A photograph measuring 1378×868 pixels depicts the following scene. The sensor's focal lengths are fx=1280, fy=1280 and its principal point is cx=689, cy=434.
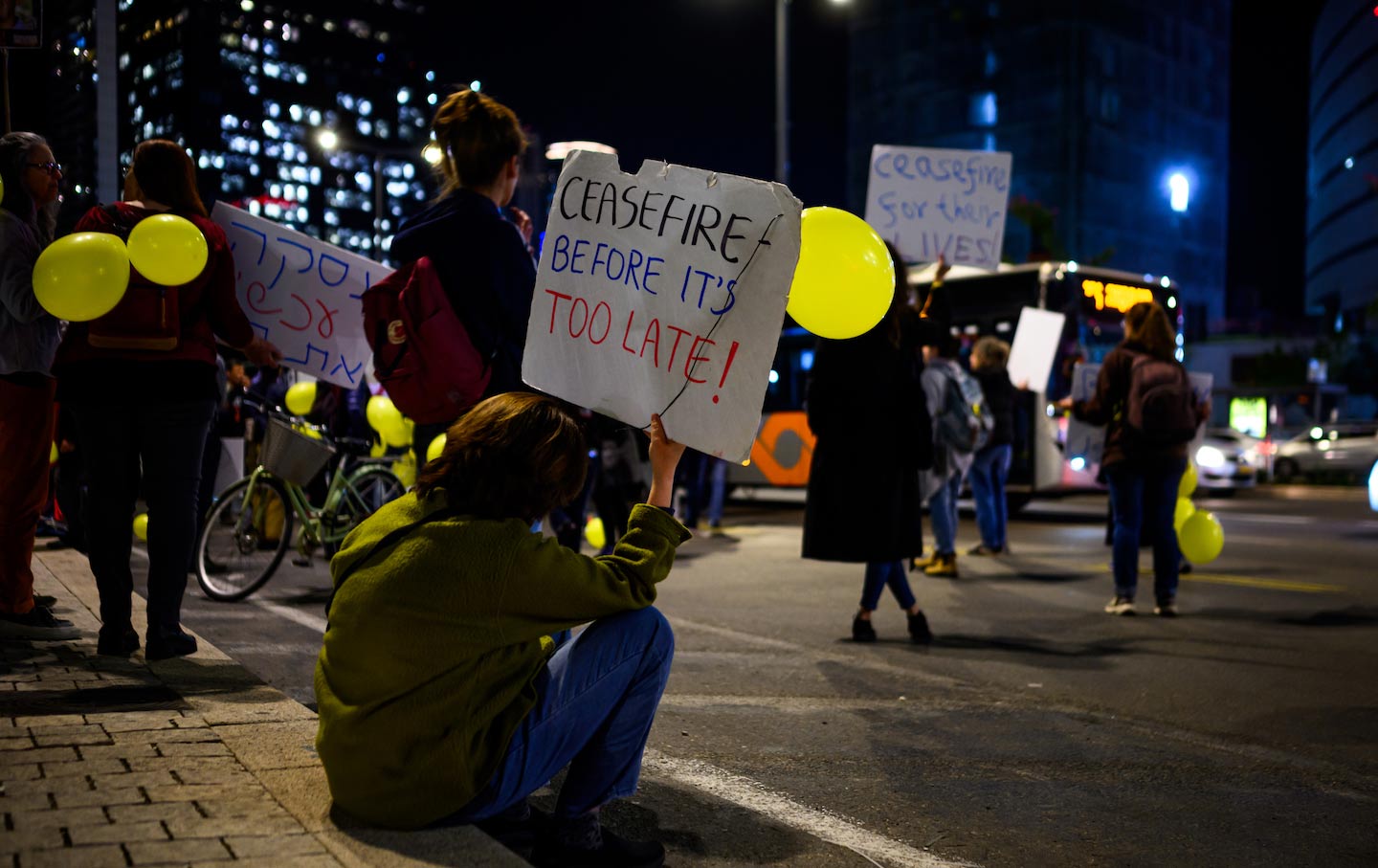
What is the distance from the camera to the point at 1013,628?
23.4ft

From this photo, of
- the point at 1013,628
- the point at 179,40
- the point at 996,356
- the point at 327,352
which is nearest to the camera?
the point at 327,352

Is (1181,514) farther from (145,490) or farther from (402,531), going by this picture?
(402,531)

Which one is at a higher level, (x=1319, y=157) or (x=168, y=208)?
(x=1319, y=157)

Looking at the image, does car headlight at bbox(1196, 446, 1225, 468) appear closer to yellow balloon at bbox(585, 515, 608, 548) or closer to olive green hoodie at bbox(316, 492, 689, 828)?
yellow balloon at bbox(585, 515, 608, 548)

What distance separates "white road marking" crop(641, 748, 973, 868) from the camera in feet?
10.5

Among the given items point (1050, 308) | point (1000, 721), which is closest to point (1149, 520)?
point (1000, 721)

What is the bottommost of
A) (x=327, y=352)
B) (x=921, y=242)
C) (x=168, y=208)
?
(x=327, y=352)

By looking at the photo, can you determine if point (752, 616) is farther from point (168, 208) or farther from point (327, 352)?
point (168, 208)

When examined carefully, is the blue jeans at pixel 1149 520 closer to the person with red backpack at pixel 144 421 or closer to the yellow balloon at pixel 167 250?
the person with red backpack at pixel 144 421

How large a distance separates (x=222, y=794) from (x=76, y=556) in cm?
595

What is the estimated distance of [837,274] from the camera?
3.92 m

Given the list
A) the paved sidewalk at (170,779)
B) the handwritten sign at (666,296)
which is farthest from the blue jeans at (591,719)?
the handwritten sign at (666,296)

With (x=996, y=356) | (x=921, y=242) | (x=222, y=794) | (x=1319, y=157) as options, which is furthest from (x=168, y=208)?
(x=1319, y=157)

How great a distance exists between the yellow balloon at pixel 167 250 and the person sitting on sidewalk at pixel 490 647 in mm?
2132
